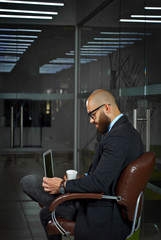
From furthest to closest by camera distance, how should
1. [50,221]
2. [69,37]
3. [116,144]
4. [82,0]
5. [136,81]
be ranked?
[69,37]
[82,0]
[136,81]
[50,221]
[116,144]

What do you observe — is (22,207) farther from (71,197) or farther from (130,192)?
Answer: (130,192)

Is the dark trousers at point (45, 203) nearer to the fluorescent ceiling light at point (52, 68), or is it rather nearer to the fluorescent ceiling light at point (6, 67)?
the fluorescent ceiling light at point (6, 67)

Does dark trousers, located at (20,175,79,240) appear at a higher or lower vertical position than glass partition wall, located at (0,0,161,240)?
lower

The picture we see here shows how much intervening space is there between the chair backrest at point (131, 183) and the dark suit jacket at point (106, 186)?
0.16ft

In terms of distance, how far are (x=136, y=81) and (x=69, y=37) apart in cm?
272

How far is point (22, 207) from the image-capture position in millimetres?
5473

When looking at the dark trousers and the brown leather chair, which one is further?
the dark trousers

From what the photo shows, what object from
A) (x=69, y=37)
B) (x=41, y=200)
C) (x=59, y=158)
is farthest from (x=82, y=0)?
(x=41, y=200)

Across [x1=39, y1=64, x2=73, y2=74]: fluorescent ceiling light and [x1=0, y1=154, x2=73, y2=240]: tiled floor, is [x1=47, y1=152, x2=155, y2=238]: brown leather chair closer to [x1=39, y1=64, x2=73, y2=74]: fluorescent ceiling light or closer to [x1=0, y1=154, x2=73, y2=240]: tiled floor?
[x1=0, y1=154, x2=73, y2=240]: tiled floor

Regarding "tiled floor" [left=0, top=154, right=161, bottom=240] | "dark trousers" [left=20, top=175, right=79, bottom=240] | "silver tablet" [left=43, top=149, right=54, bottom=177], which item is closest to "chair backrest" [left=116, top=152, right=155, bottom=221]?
"dark trousers" [left=20, top=175, right=79, bottom=240]

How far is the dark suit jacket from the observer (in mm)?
2533

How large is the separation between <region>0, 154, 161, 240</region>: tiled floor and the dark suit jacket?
85 cm

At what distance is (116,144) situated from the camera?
2.57 metres

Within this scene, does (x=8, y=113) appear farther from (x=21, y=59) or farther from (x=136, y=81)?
(x=136, y=81)
